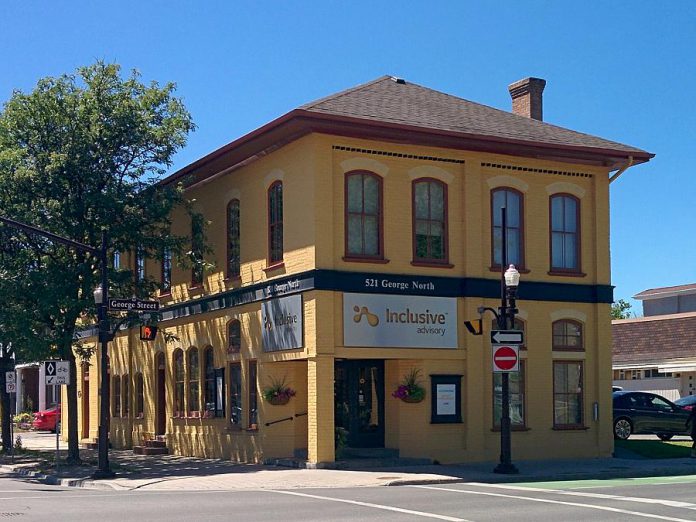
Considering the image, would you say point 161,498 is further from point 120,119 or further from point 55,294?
point 120,119

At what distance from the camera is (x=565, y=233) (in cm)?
2767

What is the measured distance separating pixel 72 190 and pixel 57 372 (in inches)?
182

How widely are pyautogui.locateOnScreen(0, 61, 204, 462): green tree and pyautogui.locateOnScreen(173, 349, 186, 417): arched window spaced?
4164 mm

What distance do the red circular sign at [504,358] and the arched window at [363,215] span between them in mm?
3740

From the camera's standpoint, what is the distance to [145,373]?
34.0 metres

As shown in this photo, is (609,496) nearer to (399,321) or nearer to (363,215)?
(399,321)

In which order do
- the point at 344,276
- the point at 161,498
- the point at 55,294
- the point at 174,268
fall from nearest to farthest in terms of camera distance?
the point at 161,498, the point at 344,276, the point at 55,294, the point at 174,268

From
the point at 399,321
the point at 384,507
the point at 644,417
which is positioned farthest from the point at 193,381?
Result: the point at 384,507

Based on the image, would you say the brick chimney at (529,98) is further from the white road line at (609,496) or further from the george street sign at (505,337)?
the white road line at (609,496)

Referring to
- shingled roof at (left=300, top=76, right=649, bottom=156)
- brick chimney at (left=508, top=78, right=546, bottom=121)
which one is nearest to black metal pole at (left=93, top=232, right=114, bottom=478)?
shingled roof at (left=300, top=76, right=649, bottom=156)

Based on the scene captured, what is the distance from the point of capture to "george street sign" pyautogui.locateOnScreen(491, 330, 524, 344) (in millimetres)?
23000

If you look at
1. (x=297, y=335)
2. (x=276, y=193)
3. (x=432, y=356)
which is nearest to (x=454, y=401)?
(x=432, y=356)

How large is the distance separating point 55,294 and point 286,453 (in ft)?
22.5

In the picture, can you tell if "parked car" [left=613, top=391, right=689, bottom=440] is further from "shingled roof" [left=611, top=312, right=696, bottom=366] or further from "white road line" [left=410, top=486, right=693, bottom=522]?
"white road line" [left=410, top=486, right=693, bottom=522]
